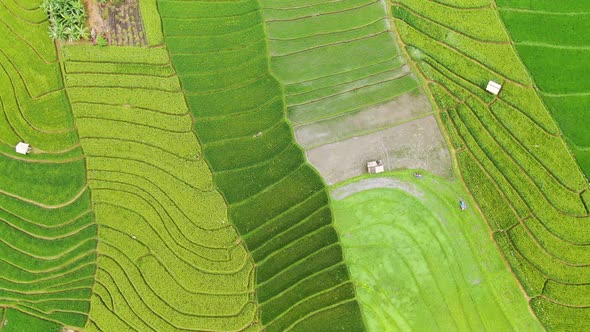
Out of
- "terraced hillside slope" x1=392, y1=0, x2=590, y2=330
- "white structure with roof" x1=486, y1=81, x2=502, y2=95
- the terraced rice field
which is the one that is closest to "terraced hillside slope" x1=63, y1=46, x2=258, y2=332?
the terraced rice field

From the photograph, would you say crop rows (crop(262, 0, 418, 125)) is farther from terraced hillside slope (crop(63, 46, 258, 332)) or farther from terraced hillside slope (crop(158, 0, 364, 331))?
terraced hillside slope (crop(63, 46, 258, 332))

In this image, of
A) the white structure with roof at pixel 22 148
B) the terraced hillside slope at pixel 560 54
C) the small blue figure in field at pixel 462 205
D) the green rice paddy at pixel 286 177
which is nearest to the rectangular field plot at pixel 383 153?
the green rice paddy at pixel 286 177

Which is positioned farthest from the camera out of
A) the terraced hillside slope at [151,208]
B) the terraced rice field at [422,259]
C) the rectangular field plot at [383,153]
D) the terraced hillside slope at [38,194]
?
the terraced hillside slope at [38,194]

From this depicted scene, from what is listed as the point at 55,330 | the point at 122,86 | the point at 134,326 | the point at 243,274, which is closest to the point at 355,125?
the point at 243,274

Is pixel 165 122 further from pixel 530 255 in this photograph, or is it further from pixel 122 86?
pixel 530 255

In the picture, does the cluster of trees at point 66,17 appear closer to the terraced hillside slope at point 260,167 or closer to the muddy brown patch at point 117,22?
the muddy brown patch at point 117,22

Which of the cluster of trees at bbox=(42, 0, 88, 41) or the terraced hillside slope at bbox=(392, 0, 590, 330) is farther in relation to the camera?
the cluster of trees at bbox=(42, 0, 88, 41)

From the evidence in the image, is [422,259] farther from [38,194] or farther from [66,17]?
[66,17]
